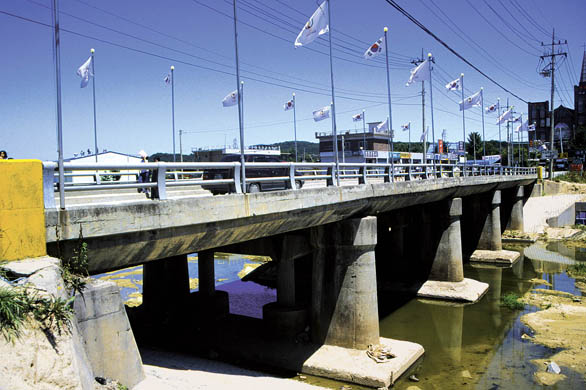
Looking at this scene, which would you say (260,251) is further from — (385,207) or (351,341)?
(385,207)

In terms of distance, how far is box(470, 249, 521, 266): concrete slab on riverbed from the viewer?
37.0 metres

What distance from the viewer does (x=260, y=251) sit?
1769cm

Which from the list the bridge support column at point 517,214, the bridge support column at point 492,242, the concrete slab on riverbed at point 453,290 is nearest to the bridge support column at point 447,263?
the concrete slab on riverbed at point 453,290

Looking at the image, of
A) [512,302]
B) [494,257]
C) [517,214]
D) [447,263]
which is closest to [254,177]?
[447,263]

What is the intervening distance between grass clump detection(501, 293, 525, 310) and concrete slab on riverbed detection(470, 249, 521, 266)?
10.7m

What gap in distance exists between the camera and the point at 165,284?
21219 mm

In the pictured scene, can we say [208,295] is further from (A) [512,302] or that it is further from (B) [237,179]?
(A) [512,302]

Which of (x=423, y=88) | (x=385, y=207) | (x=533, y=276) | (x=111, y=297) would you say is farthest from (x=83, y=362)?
Answer: (x=423, y=88)

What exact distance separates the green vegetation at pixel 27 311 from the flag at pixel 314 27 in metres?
12.2

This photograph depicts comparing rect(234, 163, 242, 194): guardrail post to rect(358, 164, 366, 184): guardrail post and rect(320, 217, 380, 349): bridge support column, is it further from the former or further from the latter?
rect(358, 164, 366, 184): guardrail post

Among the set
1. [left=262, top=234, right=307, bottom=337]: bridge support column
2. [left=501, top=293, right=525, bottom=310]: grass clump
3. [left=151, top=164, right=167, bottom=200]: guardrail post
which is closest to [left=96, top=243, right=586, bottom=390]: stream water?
[left=501, top=293, right=525, bottom=310]: grass clump

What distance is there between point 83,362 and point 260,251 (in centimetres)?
1104

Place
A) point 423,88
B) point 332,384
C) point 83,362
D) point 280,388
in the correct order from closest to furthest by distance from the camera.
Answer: point 83,362 < point 280,388 < point 332,384 < point 423,88

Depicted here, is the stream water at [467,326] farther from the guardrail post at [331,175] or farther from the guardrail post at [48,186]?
the guardrail post at [48,186]
